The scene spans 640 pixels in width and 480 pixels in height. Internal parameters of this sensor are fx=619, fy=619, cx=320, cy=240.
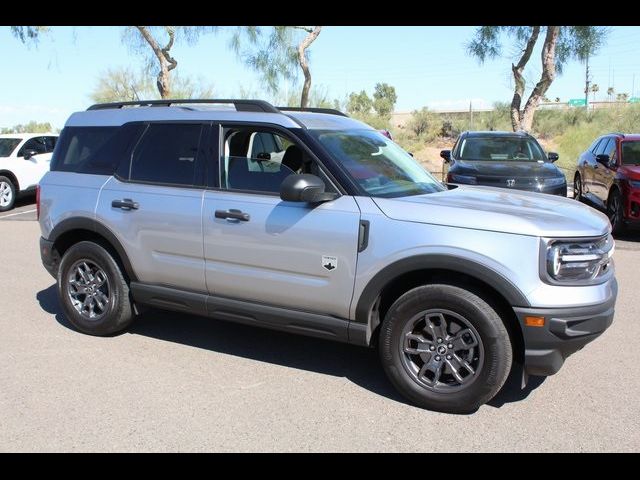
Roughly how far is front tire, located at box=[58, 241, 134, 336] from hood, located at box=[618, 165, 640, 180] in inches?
318

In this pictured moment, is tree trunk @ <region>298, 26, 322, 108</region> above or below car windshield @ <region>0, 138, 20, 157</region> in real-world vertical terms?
above

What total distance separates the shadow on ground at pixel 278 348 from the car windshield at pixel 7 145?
32.7 feet

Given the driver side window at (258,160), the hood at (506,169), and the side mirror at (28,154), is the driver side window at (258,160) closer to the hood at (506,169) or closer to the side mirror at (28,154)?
the hood at (506,169)

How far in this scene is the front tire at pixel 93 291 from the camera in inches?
201

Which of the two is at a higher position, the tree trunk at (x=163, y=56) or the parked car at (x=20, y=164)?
the tree trunk at (x=163, y=56)

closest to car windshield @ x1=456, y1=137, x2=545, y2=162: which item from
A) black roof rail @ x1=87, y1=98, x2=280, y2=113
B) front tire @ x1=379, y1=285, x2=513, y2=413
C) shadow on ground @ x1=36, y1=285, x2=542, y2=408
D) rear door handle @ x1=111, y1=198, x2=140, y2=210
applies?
shadow on ground @ x1=36, y1=285, x2=542, y2=408

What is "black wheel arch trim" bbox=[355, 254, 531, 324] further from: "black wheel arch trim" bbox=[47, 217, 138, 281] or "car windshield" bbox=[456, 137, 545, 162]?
"car windshield" bbox=[456, 137, 545, 162]

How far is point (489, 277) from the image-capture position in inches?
143

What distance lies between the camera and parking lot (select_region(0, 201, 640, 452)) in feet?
11.5

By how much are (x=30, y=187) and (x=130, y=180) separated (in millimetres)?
10934

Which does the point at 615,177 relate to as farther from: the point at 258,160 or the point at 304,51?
the point at 304,51

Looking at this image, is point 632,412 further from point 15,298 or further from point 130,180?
point 15,298

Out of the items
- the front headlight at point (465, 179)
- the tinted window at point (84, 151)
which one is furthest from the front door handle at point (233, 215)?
the front headlight at point (465, 179)
